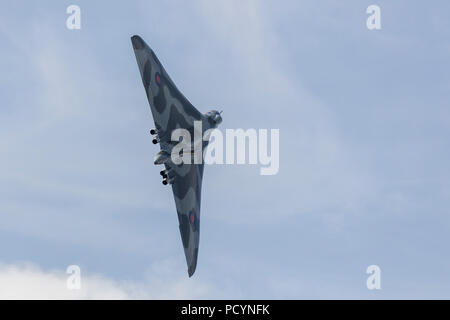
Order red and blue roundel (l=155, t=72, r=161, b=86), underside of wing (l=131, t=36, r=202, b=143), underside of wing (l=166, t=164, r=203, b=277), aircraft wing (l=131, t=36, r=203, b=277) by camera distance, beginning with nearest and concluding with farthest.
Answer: underside of wing (l=131, t=36, r=202, b=143), aircraft wing (l=131, t=36, r=203, b=277), red and blue roundel (l=155, t=72, r=161, b=86), underside of wing (l=166, t=164, r=203, b=277)

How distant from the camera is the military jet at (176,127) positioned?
61.5 meters

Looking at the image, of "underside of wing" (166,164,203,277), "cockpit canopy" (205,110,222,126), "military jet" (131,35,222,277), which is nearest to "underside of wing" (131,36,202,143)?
"military jet" (131,35,222,277)

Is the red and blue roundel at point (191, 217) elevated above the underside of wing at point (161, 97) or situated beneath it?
situated beneath

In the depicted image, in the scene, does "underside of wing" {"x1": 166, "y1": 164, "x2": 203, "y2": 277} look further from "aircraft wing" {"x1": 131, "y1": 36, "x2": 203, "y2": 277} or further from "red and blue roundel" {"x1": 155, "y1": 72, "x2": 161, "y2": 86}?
"red and blue roundel" {"x1": 155, "y1": 72, "x2": 161, "y2": 86}

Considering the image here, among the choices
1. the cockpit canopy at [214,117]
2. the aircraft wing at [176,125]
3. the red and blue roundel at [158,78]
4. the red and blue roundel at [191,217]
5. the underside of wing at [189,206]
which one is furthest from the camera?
the red and blue roundel at [191,217]

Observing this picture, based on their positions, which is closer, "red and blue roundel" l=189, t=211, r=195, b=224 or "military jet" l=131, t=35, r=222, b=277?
"military jet" l=131, t=35, r=222, b=277

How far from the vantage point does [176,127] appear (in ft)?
210

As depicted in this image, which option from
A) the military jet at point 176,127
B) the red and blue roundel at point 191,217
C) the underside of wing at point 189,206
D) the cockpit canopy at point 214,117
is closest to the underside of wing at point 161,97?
the military jet at point 176,127

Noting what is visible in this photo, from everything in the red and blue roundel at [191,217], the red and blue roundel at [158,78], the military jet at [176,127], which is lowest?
the red and blue roundel at [191,217]

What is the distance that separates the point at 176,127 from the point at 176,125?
0.66 feet

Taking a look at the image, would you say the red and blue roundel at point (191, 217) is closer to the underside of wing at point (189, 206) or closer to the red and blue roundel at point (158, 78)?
the underside of wing at point (189, 206)

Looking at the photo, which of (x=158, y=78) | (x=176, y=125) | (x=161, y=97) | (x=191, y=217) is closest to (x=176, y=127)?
(x=176, y=125)

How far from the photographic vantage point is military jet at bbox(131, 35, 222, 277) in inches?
2421

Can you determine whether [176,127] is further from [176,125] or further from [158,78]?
[158,78]
